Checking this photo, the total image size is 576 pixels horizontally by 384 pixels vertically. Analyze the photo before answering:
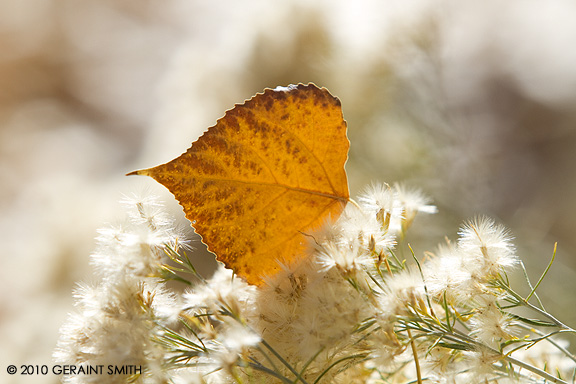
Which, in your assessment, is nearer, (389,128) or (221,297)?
(221,297)

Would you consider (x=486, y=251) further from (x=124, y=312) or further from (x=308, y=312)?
(x=124, y=312)

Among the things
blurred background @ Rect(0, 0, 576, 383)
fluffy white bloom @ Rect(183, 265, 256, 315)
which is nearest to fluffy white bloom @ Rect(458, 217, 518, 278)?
fluffy white bloom @ Rect(183, 265, 256, 315)

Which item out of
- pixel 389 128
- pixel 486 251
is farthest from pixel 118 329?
pixel 389 128

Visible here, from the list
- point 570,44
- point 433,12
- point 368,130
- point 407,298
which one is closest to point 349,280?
point 407,298

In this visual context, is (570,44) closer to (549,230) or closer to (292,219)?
(549,230)

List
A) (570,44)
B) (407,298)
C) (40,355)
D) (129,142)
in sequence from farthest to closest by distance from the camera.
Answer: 1. (129,142)
2. (570,44)
3. (40,355)
4. (407,298)

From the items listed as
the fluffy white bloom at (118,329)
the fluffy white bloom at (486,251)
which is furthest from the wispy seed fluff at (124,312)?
the fluffy white bloom at (486,251)
